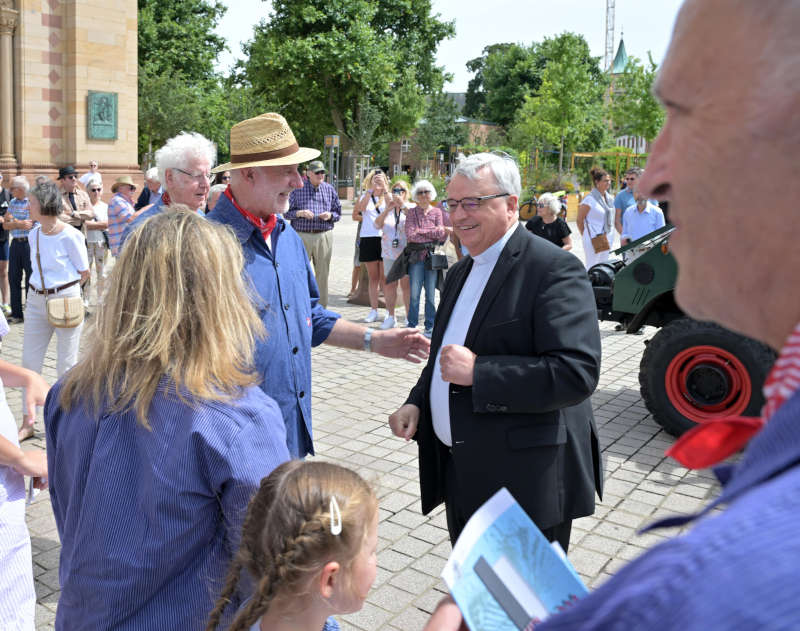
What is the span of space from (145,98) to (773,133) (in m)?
35.8

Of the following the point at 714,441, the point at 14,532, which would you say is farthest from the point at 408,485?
the point at 714,441

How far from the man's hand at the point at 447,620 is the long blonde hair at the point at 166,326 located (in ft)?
2.65

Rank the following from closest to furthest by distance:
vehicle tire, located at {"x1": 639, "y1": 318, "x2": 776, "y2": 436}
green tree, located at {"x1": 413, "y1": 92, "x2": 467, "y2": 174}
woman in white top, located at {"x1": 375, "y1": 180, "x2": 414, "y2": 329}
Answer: vehicle tire, located at {"x1": 639, "y1": 318, "x2": 776, "y2": 436}, woman in white top, located at {"x1": 375, "y1": 180, "x2": 414, "y2": 329}, green tree, located at {"x1": 413, "y1": 92, "x2": 467, "y2": 174}

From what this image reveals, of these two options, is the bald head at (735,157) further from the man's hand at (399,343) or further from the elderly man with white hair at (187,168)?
the elderly man with white hair at (187,168)

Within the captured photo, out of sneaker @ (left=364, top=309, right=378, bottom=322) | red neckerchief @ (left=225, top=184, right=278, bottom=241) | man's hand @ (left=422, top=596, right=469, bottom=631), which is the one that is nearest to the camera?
man's hand @ (left=422, top=596, right=469, bottom=631)

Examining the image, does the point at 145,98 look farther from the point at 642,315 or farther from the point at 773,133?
the point at 773,133

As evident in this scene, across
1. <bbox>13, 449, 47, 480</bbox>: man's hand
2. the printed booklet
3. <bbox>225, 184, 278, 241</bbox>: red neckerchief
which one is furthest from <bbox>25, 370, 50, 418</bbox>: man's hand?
the printed booklet

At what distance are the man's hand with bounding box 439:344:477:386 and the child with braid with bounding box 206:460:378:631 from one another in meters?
0.99

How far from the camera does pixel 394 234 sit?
10414 mm

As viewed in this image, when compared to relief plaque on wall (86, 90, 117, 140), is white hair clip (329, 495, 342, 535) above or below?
below

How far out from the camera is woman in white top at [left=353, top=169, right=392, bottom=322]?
35.5ft

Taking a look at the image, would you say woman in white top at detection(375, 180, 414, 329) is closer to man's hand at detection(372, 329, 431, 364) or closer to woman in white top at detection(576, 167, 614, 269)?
woman in white top at detection(576, 167, 614, 269)

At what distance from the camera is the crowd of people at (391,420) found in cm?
60

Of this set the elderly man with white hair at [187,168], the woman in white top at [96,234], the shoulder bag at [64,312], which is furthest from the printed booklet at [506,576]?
the woman in white top at [96,234]
